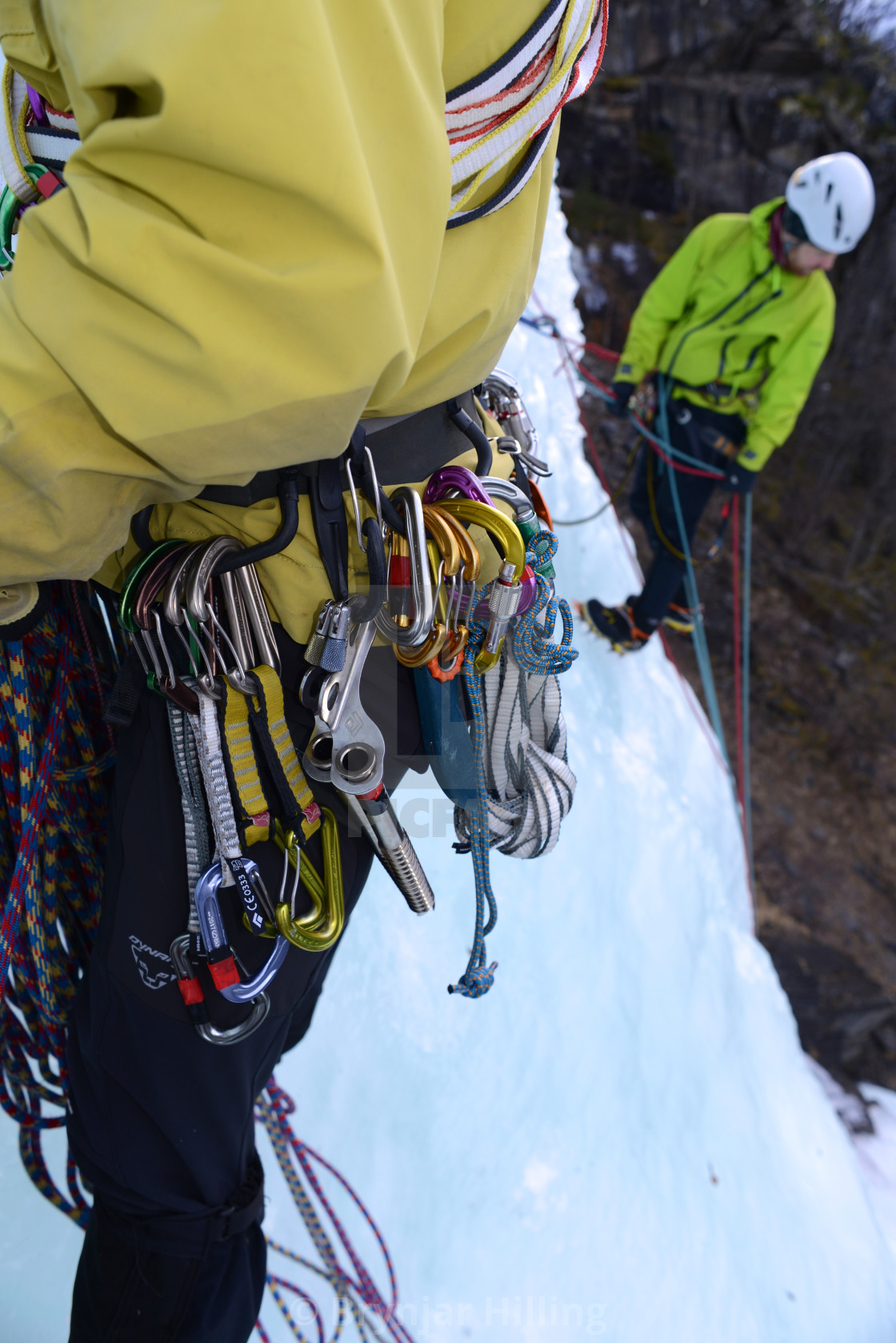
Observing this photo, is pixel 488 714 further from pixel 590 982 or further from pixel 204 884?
pixel 590 982

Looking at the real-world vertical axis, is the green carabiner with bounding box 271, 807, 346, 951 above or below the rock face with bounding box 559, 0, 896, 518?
below

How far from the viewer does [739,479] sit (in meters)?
3.05

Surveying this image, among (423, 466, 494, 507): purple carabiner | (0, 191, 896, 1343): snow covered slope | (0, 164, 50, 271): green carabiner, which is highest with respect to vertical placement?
(0, 164, 50, 271): green carabiner

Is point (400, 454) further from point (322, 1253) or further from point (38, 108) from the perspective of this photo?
point (322, 1253)

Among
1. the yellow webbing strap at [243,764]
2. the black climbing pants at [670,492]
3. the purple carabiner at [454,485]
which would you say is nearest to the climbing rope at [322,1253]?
the yellow webbing strap at [243,764]

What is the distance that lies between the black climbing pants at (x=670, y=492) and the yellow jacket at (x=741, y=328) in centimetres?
6

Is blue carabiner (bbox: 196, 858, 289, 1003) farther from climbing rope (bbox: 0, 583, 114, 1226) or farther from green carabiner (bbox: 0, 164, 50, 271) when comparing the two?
green carabiner (bbox: 0, 164, 50, 271)

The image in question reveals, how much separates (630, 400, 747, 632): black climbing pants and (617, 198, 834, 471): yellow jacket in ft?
0.20

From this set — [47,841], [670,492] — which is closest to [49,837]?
[47,841]

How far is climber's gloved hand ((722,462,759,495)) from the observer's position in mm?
3031

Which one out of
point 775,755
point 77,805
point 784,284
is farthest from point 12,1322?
point 775,755

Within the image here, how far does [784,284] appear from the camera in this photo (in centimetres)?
280

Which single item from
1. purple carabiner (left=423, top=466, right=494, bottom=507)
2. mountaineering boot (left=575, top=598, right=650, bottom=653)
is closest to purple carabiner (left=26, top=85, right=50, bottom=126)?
purple carabiner (left=423, top=466, right=494, bottom=507)

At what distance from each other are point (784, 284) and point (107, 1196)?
121 inches
